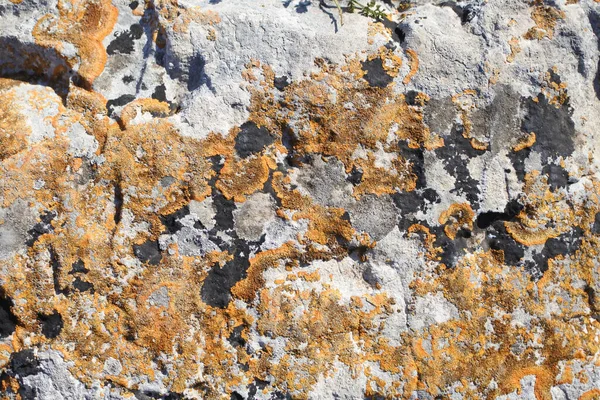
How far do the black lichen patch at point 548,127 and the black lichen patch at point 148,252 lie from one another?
180 centimetres

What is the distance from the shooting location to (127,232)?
221 cm

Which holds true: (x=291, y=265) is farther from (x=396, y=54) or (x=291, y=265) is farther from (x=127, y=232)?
(x=396, y=54)

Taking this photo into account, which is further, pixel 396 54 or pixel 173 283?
pixel 396 54

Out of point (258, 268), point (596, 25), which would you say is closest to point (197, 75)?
point (258, 268)

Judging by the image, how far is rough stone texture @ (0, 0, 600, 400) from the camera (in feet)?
7.13

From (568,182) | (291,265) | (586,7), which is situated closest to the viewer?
(291,265)

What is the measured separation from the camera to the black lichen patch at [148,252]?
221 cm

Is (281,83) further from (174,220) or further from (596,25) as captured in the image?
(596,25)

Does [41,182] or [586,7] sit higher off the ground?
[586,7]

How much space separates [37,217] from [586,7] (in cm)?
288

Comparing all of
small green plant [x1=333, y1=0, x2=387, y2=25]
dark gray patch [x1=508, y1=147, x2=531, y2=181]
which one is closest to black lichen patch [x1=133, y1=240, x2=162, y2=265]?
small green plant [x1=333, y1=0, x2=387, y2=25]

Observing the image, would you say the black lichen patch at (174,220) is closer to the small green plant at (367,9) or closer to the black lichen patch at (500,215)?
the small green plant at (367,9)

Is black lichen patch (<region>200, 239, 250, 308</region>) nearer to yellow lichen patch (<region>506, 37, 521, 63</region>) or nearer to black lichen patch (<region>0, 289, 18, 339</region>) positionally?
black lichen patch (<region>0, 289, 18, 339</region>)

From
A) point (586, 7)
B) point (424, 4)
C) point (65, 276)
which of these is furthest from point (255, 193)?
point (586, 7)
